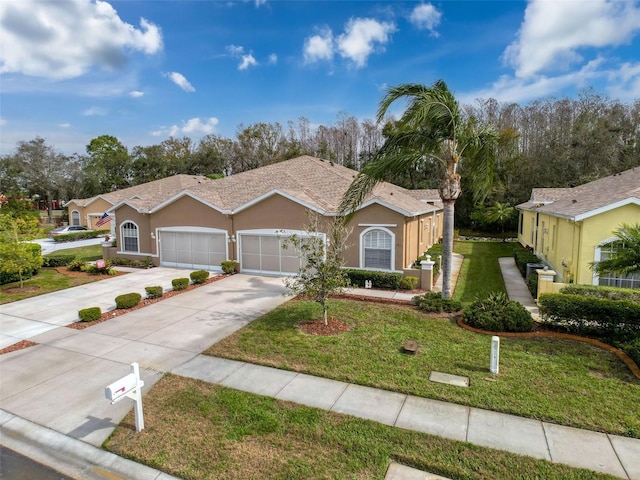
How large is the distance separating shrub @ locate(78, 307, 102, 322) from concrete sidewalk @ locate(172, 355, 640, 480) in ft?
18.1

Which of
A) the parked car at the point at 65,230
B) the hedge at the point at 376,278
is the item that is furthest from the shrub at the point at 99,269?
the parked car at the point at 65,230

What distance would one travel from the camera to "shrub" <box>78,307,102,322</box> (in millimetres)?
12166

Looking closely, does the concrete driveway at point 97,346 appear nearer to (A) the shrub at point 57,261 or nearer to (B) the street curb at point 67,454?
(B) the street curb at point 67,454

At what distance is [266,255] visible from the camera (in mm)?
19609

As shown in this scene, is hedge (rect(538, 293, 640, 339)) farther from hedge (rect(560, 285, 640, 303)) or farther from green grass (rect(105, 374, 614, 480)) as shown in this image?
green grass (rect(105, 374, 614, 480))

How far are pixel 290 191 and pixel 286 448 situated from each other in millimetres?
14559

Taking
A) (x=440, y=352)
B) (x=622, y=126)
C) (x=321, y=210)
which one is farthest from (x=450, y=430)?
(x=622, y=126)

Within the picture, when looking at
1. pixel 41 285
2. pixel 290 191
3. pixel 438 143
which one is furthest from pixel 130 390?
pixel 41 285

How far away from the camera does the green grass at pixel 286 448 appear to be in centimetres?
539

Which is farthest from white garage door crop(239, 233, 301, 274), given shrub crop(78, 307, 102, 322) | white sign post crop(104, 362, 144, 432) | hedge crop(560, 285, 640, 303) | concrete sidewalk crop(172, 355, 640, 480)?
white sign post crop(104, 362, 144, 432)

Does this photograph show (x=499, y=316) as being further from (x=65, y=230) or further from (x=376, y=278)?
(x=65, y=230)

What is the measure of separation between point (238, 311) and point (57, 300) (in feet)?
25.8

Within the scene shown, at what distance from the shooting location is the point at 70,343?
34.6 ft

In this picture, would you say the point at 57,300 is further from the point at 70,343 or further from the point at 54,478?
the point at 54,478
